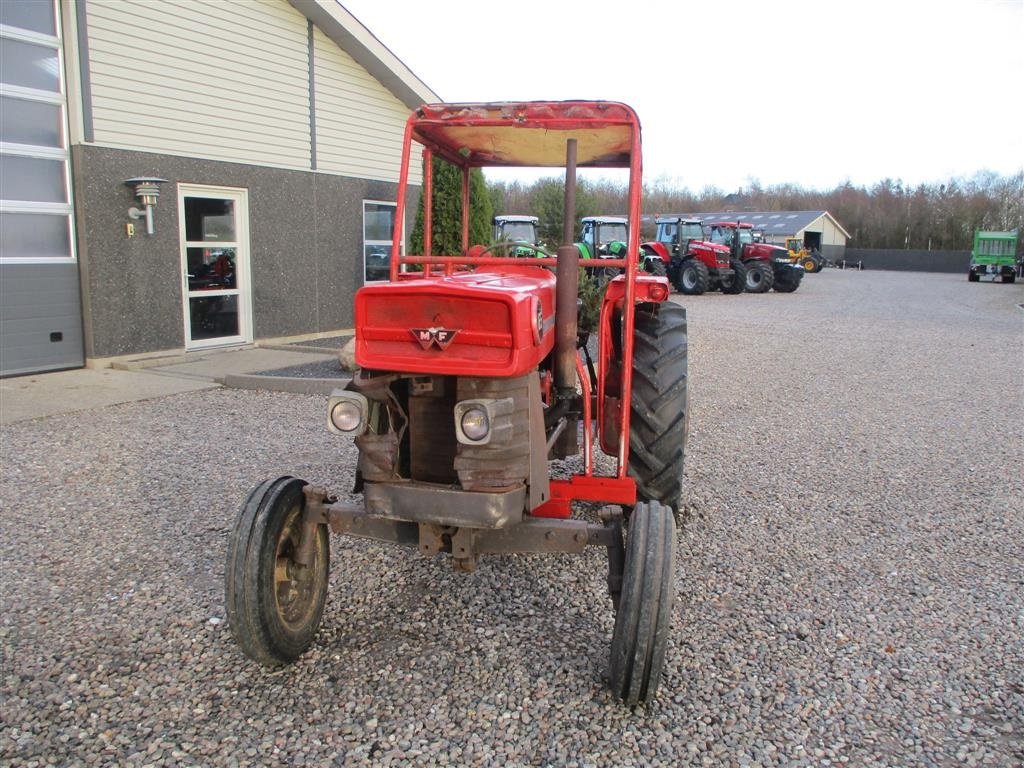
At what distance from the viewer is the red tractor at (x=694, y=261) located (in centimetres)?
2411

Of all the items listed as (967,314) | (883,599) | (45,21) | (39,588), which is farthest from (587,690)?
(967,314)

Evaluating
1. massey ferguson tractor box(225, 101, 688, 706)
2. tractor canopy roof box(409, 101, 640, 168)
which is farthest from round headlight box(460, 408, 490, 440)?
tractor canopy roof box(409, 101, 640, 168)

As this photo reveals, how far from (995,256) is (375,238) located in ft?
113

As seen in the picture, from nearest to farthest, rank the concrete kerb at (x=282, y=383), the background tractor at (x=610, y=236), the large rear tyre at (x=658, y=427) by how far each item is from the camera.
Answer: the large rear tyre at (x=658, y=427), the concrete kerb at (x=282, y=383), the background tractor at (x=610, y=236)

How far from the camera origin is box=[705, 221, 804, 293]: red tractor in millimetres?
25547

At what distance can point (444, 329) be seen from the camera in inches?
112

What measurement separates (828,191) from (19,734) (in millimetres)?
80805

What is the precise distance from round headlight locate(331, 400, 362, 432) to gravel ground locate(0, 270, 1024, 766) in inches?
38.7

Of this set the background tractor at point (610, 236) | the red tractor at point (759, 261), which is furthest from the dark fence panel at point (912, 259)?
the background tractor at point (610, 236)

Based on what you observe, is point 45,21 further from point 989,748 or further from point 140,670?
point 989,748

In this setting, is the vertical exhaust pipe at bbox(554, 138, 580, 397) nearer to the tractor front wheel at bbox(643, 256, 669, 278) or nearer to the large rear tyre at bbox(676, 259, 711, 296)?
the tractor front wheel at bbox(643, 256, 669, 278)

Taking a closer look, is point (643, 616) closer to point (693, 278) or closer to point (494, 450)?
point (494, 450)

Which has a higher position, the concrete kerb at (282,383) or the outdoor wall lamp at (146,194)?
the outdoor wall lamp at (146,194)

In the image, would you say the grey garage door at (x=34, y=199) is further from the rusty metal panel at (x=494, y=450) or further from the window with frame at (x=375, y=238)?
the rusty metal panel at (x=494, y=450)
